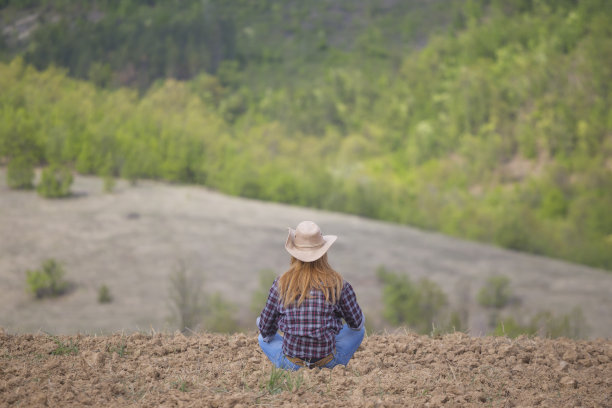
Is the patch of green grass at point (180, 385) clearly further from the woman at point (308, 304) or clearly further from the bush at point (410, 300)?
the bush at point (410, 300)

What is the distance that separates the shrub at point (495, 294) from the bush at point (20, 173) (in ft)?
41.5

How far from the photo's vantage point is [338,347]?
4.32 metres

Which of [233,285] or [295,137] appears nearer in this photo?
[233,285]

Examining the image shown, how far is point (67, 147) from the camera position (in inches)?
746

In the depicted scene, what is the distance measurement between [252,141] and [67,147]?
6.73m

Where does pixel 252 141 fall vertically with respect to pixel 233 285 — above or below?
above

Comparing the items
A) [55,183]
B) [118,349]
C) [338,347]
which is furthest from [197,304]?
[338,347]

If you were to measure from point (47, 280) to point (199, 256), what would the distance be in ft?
14.0

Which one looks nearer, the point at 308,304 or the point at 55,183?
the point at 308,304

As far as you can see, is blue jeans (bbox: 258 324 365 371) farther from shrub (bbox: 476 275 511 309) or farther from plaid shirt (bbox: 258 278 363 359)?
shrub (bbox: 476 275 511 309)

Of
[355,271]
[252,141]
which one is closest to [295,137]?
[252,141]

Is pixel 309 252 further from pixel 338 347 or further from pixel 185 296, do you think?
pixel 185 296

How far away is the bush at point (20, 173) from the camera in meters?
17.9

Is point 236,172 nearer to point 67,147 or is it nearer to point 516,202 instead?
point 67,147
